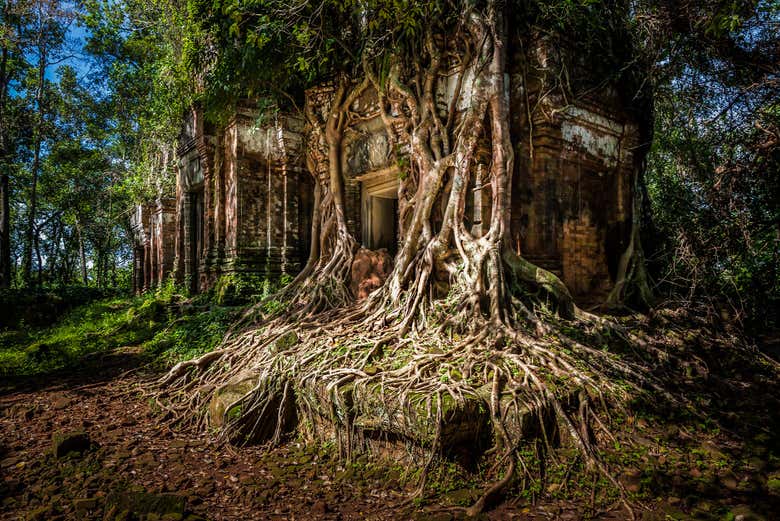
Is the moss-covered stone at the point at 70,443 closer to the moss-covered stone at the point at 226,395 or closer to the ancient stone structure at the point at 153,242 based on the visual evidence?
the moss-covered stone at the point at 226,395

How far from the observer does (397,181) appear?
6688mm

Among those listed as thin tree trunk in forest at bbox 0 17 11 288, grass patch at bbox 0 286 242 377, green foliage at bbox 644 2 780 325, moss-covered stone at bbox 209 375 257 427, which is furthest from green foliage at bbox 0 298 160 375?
green foliage at bbox 644 2 780 325

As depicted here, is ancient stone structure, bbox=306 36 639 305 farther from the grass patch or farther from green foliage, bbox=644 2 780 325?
the grass patch

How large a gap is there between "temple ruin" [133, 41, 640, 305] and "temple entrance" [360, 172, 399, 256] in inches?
0.7

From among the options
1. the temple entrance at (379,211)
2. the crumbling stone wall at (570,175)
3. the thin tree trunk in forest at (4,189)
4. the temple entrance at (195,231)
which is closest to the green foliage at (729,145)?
the crumbling stone wall at (570,175)

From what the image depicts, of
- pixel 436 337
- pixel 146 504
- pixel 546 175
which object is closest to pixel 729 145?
pixel 546 175

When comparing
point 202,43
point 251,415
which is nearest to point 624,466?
point 251,415

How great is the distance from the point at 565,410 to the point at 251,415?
264 cm

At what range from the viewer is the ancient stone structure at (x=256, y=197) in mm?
7535

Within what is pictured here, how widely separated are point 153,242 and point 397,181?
33.4 ft

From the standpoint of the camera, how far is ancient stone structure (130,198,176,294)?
12250 millimetres

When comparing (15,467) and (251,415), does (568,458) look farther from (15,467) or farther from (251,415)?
(15,467)

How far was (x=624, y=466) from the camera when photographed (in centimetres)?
298

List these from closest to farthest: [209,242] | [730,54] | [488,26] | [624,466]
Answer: [624,466], [730,54], [488,26], [209,242]
